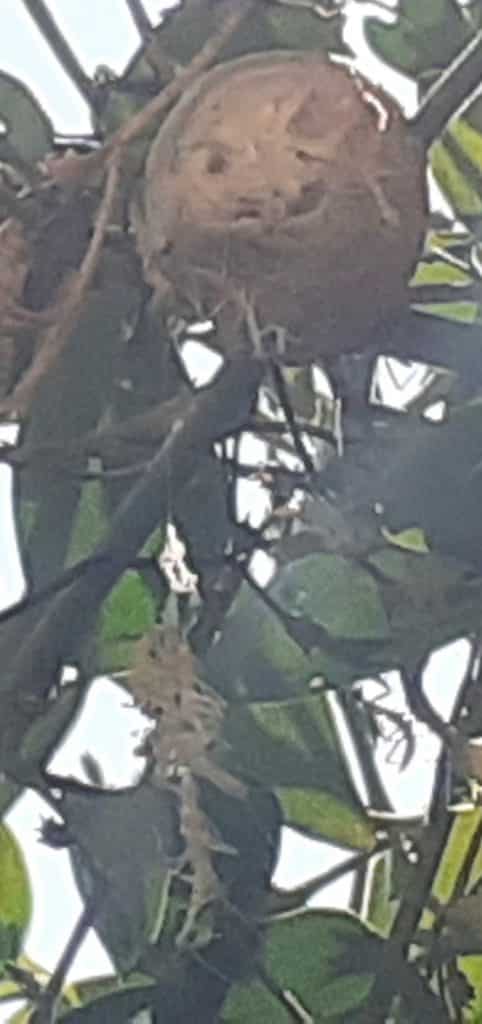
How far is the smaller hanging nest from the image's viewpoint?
425 millimetres

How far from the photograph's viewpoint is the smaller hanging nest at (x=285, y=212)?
1.39ft

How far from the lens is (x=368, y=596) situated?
0.45m

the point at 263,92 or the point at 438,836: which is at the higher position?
the point at 263,92

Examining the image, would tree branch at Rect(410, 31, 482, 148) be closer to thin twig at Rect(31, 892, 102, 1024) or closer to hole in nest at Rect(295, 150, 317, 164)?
hole in nest at Rect(295, 150, 317, 164)

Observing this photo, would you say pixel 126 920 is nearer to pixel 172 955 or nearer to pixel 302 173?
pixel 172 955

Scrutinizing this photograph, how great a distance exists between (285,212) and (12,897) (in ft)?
0.63

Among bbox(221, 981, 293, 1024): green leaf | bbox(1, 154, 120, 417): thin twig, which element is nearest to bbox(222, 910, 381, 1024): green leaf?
bbox(221, 981, 293, 1024): green leaf

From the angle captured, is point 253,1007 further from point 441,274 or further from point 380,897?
point 441,274

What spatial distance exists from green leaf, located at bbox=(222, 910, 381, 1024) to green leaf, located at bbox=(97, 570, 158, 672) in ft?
0.21

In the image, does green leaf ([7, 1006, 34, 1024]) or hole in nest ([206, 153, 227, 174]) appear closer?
hole in nest ([206, 153, 227, 174])

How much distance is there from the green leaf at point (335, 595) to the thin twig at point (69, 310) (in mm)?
60

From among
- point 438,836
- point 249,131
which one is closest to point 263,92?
point 249,131

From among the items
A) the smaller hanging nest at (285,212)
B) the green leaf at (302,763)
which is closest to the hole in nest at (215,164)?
the smaller hanging nest at (285,212)

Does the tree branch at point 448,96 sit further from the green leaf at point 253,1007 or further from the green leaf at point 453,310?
the green leaf at point 253,1007
